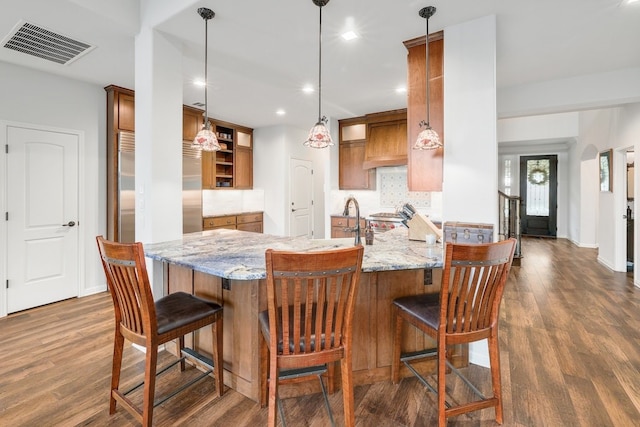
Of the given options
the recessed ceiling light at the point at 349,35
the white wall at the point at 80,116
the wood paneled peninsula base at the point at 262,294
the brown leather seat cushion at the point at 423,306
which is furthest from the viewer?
the white wall at the point at 80,116

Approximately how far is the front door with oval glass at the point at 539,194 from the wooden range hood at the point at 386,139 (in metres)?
6.24

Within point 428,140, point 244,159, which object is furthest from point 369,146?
point 428,140

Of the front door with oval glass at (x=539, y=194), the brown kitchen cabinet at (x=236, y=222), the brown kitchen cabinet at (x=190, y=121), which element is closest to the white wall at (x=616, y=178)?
the front door with oval glass at (x=539, y=194)

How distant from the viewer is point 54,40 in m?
2.88

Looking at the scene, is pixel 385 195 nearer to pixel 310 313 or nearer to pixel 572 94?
pixel 572 94

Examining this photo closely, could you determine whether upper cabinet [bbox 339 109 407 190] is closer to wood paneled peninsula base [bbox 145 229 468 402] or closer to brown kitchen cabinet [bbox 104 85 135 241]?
wood paneled peninsula base [bbox 145 229 468 402]

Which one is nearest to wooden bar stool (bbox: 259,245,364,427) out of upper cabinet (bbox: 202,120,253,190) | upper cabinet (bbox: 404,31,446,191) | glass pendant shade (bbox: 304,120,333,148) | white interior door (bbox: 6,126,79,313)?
glass pendant shade (bbox: 304,120,333,148)

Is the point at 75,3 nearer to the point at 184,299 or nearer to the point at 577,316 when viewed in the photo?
the point at 184,299

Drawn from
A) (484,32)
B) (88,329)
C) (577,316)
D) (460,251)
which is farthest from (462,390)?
(88,329)

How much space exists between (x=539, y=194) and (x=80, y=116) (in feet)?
35.9

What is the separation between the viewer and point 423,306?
1.92 metres

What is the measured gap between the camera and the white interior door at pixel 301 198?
672 centimetres

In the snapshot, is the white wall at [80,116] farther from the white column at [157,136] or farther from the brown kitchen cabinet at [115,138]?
the white column at [157,136]

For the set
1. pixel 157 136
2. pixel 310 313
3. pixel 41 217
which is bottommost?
pixel 310 313
